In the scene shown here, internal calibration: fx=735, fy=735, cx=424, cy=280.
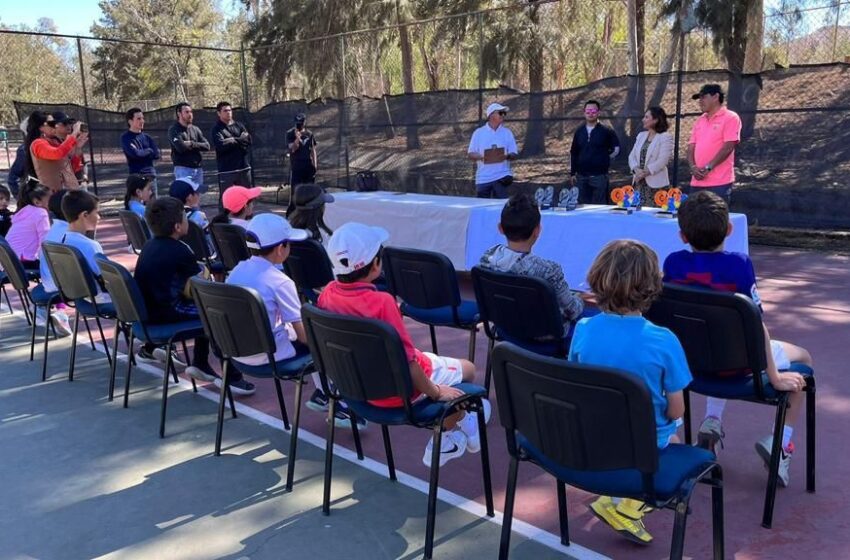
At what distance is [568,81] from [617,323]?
76.8ft

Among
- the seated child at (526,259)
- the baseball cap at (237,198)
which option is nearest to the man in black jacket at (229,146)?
the baseball cap at (237,198)

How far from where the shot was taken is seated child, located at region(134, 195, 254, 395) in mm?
4234

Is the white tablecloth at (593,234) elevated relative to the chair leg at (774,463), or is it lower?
elevated

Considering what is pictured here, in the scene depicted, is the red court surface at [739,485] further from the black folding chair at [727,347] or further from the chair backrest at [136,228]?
the chair backrest at [136,228]

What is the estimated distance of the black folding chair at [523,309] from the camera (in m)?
3.34

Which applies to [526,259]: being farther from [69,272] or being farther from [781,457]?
[69,272]

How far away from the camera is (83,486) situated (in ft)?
11.1

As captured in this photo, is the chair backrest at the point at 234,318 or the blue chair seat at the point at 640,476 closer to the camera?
the blue chair seat at the point at 640,476

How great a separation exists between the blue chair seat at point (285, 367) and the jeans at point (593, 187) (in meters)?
5.51

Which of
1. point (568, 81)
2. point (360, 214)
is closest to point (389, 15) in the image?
point (568, 81)

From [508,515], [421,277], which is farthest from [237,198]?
[508,515]

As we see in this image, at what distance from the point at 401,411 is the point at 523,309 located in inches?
34.7

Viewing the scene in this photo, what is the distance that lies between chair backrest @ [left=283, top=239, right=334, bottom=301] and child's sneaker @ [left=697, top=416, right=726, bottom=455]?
256 centimetres

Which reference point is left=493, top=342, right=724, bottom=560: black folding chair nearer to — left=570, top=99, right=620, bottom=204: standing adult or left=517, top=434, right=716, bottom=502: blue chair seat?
left=517, top=434, right=716, bottom=502: blue chair seat
